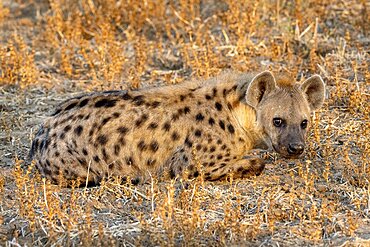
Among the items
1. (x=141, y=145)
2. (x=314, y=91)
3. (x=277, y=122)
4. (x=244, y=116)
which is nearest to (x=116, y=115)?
(x=141, y=145)

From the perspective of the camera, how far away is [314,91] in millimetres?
6211

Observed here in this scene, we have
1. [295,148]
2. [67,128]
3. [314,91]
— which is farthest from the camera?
[314,91]

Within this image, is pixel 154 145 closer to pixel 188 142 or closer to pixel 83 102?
pixel 188 142

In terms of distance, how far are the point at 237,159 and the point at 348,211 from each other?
1070 millimetres

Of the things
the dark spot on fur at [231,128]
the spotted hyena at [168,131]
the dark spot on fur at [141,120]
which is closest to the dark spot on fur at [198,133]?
the spotted hyena at [168,131]

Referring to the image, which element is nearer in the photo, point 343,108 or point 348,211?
point 348,211

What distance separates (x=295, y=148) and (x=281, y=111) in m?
0.31

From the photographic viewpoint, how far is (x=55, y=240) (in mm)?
4902

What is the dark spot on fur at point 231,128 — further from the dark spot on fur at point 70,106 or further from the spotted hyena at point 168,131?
the dark spot on fur at point 70,106

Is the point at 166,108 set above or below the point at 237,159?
above

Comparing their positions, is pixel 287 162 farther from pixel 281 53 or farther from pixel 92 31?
pixel 92 31

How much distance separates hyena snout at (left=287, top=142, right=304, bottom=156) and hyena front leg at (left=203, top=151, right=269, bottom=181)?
296mm

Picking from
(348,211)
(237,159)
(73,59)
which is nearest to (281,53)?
(73,59)

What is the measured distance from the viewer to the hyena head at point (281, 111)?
591 cm
